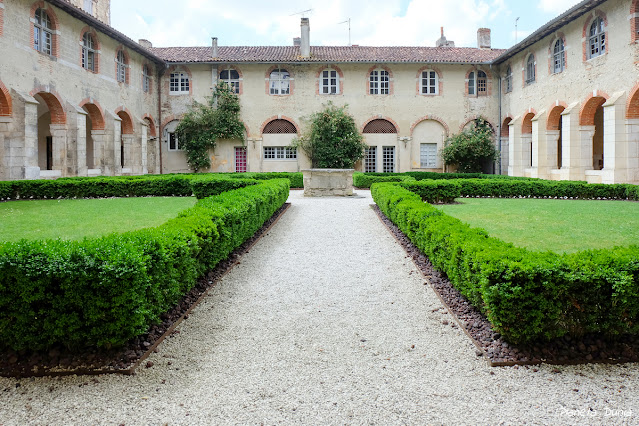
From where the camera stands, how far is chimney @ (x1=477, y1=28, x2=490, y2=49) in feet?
96.0

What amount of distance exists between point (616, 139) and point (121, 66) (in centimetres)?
2049

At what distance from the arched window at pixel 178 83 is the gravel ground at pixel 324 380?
79.0 feet

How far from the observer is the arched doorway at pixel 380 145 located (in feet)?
89.5

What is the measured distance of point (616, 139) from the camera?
655 inches

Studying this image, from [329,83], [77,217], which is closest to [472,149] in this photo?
[329,83]

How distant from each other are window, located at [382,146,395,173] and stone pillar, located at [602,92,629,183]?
11845 millimetres

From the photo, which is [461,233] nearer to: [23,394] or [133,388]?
[133,388]

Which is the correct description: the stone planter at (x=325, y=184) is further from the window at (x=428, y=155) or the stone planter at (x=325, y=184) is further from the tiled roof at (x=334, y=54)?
the window at (x=428, y=155)

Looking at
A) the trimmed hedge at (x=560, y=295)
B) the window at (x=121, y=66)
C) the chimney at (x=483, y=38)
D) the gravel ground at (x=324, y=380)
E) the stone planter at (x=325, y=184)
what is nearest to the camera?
the gravel ground at (x=324, y=380)

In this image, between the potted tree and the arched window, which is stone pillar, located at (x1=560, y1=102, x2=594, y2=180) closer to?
the potted tree

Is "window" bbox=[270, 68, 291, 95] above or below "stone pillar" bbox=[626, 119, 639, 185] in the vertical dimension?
above

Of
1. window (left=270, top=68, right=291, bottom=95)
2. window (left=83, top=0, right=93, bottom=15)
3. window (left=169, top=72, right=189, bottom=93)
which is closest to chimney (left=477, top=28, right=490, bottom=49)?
window (left=270, top=68, right=291, bottom=95)

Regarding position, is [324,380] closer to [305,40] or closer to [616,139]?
[616,139]

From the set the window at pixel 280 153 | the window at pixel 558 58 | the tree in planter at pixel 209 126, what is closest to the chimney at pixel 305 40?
the tree in planter at pixel 209 126
